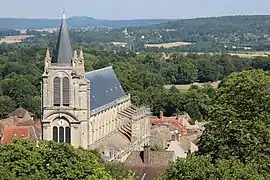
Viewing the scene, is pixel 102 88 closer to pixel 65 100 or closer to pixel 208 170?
pixel 65 100

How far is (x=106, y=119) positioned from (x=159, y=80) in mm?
67687

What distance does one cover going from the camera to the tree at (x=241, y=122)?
3850cm

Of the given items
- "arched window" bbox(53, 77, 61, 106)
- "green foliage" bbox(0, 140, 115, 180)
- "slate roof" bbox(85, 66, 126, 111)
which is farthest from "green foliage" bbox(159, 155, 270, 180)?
"slate roof" bbox(85, 66, 126, 111)

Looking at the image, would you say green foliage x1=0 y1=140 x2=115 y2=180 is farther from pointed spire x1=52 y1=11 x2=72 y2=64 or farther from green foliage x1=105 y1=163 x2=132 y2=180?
pointed spire x1=52 y1=11 x2=72 y2=64

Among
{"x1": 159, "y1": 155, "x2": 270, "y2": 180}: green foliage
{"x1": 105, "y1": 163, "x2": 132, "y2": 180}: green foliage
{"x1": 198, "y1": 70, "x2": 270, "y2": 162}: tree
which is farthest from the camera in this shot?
{"x1": 105, "y1": 163, "x2": 132, "y2": 180}: green foliage

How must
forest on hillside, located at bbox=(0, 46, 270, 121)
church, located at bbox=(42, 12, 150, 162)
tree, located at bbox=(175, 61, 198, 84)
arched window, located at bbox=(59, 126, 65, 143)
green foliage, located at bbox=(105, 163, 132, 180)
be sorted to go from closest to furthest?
green foliage, located at bbox=(105, 163, 132, 180) < church, located at bbox=(42, 12, 150, 162) < arched window, located at bbox=(59, 126, 65, 143) < forest on hillside, located at bbox=(0, 46, 270, 121) < tree, located at bbox=(175, 61, 198, 84)

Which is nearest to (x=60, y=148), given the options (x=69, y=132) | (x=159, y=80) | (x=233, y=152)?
(x=233, y=152)

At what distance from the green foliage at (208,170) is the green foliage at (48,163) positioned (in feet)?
18.5

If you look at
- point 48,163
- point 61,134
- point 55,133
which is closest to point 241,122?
point 48,163

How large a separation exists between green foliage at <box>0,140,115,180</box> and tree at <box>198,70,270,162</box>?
6309 mm

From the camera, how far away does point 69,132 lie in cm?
5712

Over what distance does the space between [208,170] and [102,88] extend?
33.8 m

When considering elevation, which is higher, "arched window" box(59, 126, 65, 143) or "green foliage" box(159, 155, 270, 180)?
"green foliage" box(159, 155, 270, 180)

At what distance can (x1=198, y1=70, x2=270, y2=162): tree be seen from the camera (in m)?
38.5
